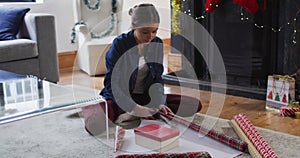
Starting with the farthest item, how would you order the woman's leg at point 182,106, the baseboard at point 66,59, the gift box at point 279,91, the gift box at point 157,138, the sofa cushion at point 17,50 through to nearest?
the baseboard at point 66,59 < the sofa cushion at point 17,50 < the gift box at point 279,91 < the woman's leg at point 182,106 < the gift box at point 157,138

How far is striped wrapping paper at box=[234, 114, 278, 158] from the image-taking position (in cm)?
148

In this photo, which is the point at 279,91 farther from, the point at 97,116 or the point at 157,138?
the point at 97,116

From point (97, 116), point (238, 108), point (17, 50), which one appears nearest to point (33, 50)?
point (17, 50)

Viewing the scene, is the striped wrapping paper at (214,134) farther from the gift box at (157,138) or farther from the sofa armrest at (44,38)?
the sofa armrest at (44,38)

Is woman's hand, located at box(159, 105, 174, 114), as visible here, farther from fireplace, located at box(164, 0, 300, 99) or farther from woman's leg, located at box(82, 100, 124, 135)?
fireplace, located at box(164, 0, 300, 99)

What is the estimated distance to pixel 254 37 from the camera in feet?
8.59

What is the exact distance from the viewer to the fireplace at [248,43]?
8.04 feet

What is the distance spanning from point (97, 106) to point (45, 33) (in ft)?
4.67

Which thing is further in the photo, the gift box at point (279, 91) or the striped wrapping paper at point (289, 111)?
the gift box at point (279, 91)

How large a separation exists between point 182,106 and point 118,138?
1.62 feet

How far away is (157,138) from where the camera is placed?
5.11 ft

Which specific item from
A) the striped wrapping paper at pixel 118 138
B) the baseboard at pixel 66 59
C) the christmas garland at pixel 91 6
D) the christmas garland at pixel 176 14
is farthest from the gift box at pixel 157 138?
the baseboard at pixel 66 59

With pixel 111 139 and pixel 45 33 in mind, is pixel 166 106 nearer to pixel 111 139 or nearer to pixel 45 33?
pixel 111 139

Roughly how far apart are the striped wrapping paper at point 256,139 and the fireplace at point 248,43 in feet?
2.42
